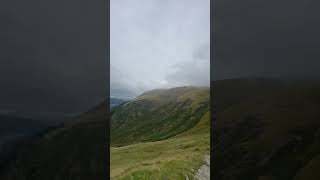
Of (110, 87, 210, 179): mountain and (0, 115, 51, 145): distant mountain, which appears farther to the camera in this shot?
(110, 87, 210, 179): mountain

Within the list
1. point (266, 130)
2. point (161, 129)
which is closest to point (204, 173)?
point (266, 130)

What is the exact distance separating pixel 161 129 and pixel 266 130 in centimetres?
2684

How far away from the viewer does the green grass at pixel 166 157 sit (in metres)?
19.7

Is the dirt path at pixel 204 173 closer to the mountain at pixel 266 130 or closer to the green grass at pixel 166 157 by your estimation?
the green grass at pixel 166 157

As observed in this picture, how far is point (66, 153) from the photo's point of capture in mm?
7602

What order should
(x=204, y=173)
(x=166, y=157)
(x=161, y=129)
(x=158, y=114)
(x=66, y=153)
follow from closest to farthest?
(x=66, y=153) → (x=204, y=173) → (x=166, y=157) → (x=161, y=129) → (x=158, y=114)

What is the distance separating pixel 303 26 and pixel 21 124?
5314 mm

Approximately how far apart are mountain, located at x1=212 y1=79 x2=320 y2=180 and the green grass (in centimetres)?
970

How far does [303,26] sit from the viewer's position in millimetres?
7613

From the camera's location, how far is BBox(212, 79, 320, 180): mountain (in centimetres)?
759

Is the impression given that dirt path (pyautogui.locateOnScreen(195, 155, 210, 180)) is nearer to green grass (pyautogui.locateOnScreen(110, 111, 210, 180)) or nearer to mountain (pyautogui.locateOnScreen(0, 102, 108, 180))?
green grass (pyautogui.locateOnScreen(110, 111, 210, 180))

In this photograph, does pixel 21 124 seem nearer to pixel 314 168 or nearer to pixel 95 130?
pixel 95 130

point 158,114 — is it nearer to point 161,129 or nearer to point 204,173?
point 161,129

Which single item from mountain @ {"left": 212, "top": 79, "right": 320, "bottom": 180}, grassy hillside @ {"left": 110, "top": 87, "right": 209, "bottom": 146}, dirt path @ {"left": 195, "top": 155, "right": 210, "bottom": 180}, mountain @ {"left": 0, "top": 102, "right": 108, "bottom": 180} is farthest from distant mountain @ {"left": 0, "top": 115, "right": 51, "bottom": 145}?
grassy hillside @ {"left": 110, "top": 87, "right": 209, "bottom": 146}
